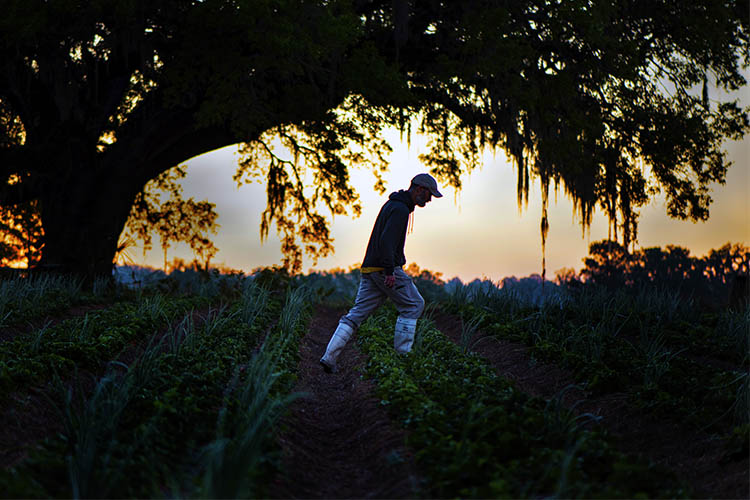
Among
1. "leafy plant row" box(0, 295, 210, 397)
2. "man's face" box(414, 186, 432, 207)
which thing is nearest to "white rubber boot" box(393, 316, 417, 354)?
"man's face" box(414, 186, 432, 207)

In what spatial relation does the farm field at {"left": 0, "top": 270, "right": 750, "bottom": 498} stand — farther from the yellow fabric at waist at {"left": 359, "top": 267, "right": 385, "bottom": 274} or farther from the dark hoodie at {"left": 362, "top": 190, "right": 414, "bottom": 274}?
the dark hoodie at {"left": 362, "top": 190, "right": 414, "bottom": 274}

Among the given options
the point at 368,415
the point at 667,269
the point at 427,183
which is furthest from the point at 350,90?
the point at 667,269

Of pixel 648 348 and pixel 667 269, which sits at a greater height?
pixel 667 269

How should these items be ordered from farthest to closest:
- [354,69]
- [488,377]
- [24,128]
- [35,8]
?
[24,128], [354,69], [35,8], [488,377]

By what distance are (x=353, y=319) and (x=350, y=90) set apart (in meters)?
7.68

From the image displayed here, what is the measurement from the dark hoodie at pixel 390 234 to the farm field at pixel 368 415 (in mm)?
1135

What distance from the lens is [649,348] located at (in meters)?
8.63

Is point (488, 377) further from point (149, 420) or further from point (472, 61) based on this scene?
point (472, 61)

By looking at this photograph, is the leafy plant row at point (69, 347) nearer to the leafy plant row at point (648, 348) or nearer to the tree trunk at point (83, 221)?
the leafy plant row at point (648, 348)

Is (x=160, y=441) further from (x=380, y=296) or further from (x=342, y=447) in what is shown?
(x=380, y=296)

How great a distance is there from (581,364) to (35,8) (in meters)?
11.0

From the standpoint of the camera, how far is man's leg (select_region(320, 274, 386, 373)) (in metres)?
8.16

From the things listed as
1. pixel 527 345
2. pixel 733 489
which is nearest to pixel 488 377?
pixel 733 489

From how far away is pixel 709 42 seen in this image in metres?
14.9
